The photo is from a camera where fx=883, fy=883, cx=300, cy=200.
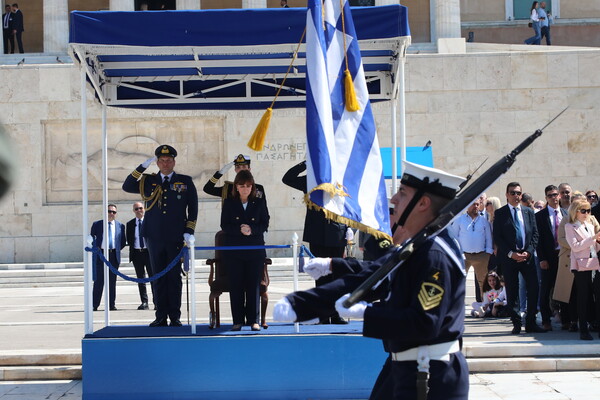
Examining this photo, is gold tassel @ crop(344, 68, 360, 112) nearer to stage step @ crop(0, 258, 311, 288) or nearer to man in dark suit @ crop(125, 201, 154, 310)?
man in dark suit @ crop(125, 201, 154, 310)

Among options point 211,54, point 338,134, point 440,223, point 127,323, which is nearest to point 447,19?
point 127,323

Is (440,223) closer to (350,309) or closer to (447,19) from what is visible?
(350,309)

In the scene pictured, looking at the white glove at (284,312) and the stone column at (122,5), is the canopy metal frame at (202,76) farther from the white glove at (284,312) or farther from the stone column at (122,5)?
the stone column at (122,5)

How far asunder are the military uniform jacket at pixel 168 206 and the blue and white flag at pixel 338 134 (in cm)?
214

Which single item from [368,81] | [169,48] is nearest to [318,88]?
[169,48]

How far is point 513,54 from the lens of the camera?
2378cm

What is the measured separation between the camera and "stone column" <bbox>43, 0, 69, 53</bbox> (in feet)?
92.0

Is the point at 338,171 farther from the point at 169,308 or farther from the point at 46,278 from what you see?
the point at 46,278

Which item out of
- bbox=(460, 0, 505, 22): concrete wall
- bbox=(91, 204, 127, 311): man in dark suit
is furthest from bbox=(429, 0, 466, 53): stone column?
bbox=(91, 204, 127, 311): man in dark suit

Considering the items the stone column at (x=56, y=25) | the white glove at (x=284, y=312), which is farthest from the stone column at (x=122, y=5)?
the white glove at (x=284, y=312)

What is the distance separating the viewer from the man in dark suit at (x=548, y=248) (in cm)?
1112

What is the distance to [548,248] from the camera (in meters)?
11.2

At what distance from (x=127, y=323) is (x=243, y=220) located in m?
4.07

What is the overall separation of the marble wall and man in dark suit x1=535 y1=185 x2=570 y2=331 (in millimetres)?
12103
